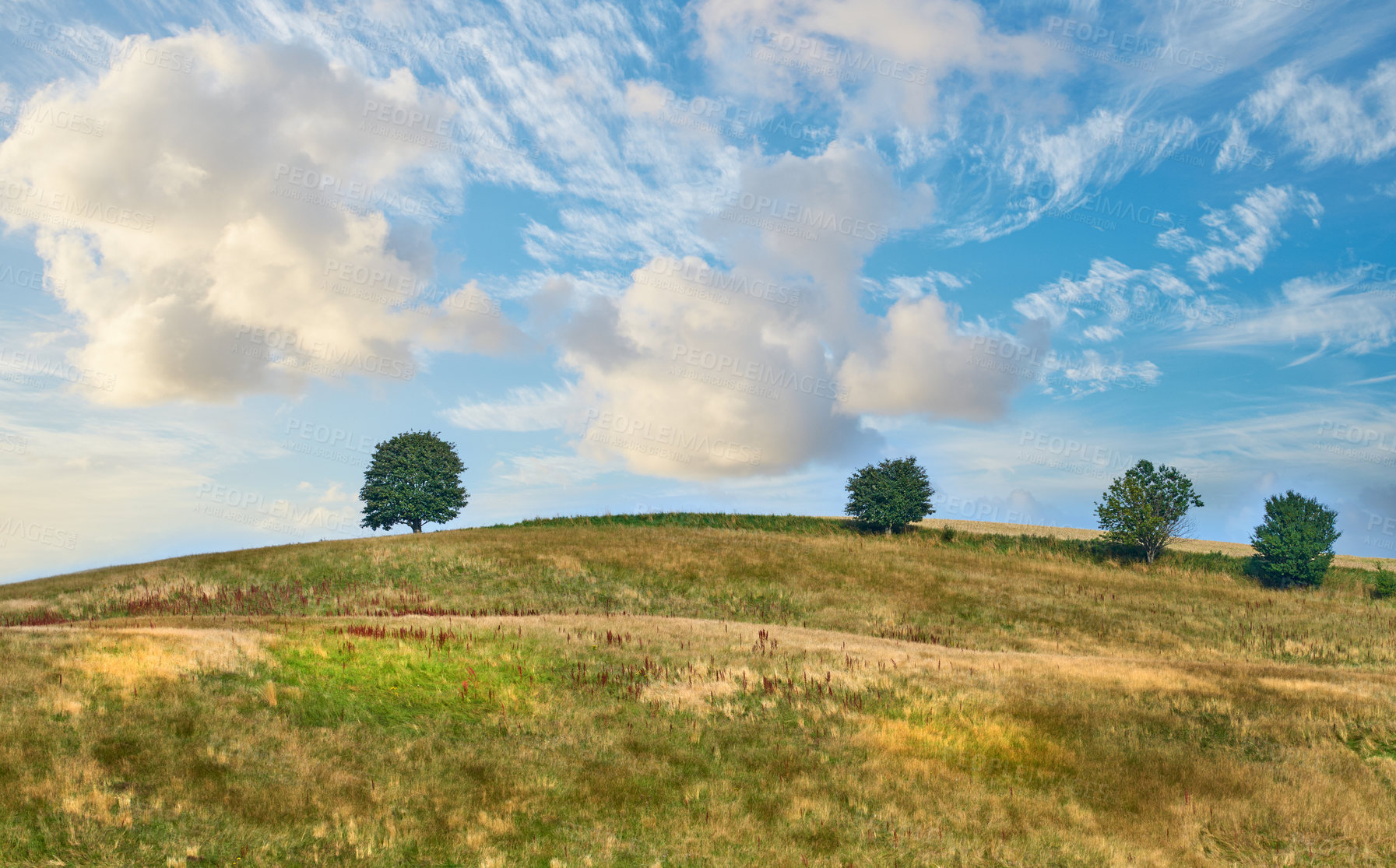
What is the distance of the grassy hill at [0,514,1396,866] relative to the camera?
38.2 ft

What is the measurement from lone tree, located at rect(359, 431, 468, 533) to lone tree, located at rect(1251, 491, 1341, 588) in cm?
7380

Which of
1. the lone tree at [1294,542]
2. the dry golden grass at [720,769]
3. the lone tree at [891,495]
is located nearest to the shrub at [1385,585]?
the lone tree at [1294,542]

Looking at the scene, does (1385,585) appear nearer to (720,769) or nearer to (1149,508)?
(1149,508)

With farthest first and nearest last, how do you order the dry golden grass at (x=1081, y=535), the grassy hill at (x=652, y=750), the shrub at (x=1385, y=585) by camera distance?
the dry golden grass at (x=1081, y=535), the shrub at (x=1385, y=585), the grassy hill at (x=652, y=750)

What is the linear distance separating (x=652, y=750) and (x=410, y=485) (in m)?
69.4

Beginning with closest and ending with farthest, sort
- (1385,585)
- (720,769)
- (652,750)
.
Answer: (720,769) < (652,750) < (1385,585)

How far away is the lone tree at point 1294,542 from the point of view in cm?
5844

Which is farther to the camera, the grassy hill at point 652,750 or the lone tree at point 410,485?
the lone tree at point 410,485

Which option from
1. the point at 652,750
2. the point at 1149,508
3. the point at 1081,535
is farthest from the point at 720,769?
the point at 1081,535

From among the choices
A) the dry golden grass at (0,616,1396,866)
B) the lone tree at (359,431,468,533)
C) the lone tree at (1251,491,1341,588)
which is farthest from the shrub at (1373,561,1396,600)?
the lone tree at (359,431,468,533)

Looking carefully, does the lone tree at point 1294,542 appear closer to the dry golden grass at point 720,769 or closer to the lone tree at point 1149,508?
the lone tree at point 1149,508

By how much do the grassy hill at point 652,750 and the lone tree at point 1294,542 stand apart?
38882 mm

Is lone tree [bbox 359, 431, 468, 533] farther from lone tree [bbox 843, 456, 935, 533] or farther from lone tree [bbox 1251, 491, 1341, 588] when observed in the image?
lone tree [bbox 1251, 491, 1341, 588]

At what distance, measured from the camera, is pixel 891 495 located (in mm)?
76000
